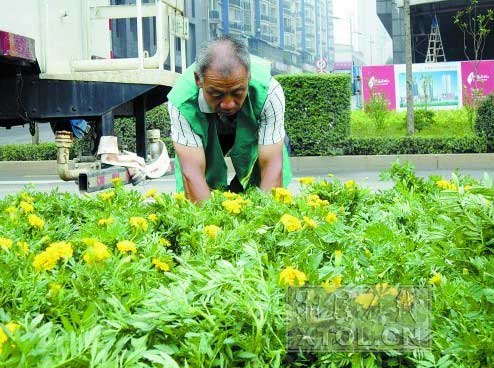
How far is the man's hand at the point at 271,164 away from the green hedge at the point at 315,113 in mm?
10958

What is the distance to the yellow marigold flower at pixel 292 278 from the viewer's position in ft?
4.33

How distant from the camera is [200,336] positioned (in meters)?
1.20

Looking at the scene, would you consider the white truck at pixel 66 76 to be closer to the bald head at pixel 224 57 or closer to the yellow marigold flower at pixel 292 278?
the bald head at pixel 224 57

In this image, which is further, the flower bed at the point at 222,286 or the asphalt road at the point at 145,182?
the asphalt road at the point at 145,182

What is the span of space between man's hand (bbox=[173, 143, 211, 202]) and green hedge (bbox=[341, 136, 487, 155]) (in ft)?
36.8

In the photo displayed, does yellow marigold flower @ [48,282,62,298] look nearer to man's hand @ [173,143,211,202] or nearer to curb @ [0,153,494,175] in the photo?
man's hand @ [173,143,211,202]

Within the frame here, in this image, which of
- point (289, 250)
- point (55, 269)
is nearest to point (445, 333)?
point (289, 250)

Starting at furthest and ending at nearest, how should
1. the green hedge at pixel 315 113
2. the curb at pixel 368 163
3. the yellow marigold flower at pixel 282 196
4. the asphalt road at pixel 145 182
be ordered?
1. the green hedge at pixel 315 113
2. the curb at pixel 368 163
3. the asphalt road at pixel 145 182
4. the yellow marigold flower at pixel 282 196

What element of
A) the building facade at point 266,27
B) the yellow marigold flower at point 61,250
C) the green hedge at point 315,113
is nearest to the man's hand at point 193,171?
the yellow marigold flower at point 61,250

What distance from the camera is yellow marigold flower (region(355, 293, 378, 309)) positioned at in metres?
1.30

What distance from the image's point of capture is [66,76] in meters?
6.61

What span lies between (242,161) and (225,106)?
94cm

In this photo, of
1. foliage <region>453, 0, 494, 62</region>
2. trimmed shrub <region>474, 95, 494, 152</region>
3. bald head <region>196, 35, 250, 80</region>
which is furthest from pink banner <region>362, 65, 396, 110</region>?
bald head <region>196, 35, 250, 80</region>

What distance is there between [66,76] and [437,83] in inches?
675
